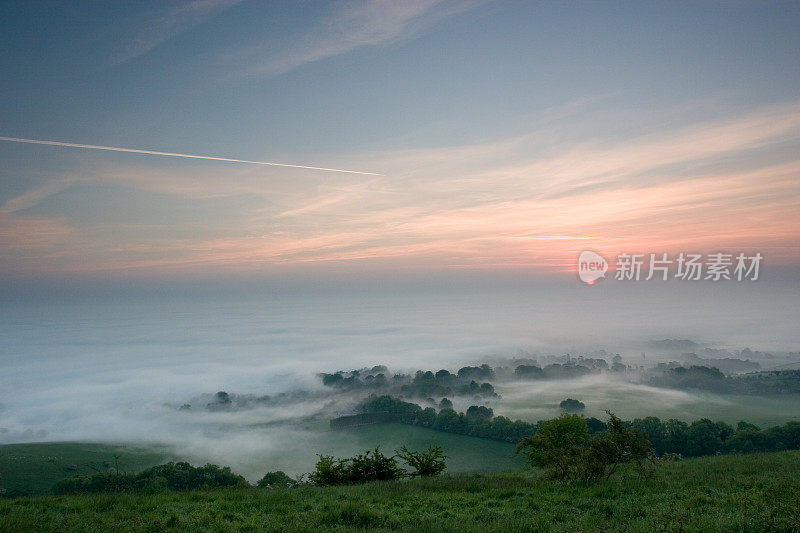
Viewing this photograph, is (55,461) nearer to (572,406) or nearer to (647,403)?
(572,406)

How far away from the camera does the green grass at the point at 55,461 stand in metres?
77.4

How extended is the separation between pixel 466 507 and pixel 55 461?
117m

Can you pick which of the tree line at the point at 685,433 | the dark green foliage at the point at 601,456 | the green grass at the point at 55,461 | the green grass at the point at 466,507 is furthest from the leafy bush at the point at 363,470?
the green grass at the point at 55,461

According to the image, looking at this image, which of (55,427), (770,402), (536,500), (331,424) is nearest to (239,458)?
(331,424)

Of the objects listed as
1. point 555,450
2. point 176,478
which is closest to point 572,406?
point 176,478

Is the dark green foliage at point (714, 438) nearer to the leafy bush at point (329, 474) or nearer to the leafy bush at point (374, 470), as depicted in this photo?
the leafy bush at point (374, 470)

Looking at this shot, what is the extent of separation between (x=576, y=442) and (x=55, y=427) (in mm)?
220245

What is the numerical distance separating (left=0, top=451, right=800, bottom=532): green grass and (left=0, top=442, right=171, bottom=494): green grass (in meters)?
84.1

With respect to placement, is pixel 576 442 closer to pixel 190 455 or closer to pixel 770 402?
pixel 190 455

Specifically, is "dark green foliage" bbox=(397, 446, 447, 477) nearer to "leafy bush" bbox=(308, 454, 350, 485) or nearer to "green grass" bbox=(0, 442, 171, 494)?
"leafy bush" bbox=(308, 454, 350, 485)

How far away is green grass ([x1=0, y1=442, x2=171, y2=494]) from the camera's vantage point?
77438mm

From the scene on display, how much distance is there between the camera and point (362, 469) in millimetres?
22000

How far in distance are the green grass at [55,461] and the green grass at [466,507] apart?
84.1 metres

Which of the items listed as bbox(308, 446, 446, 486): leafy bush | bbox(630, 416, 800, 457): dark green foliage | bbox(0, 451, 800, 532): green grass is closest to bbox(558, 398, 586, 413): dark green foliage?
bbox(630, 416, 800, 457): dark green foliage
